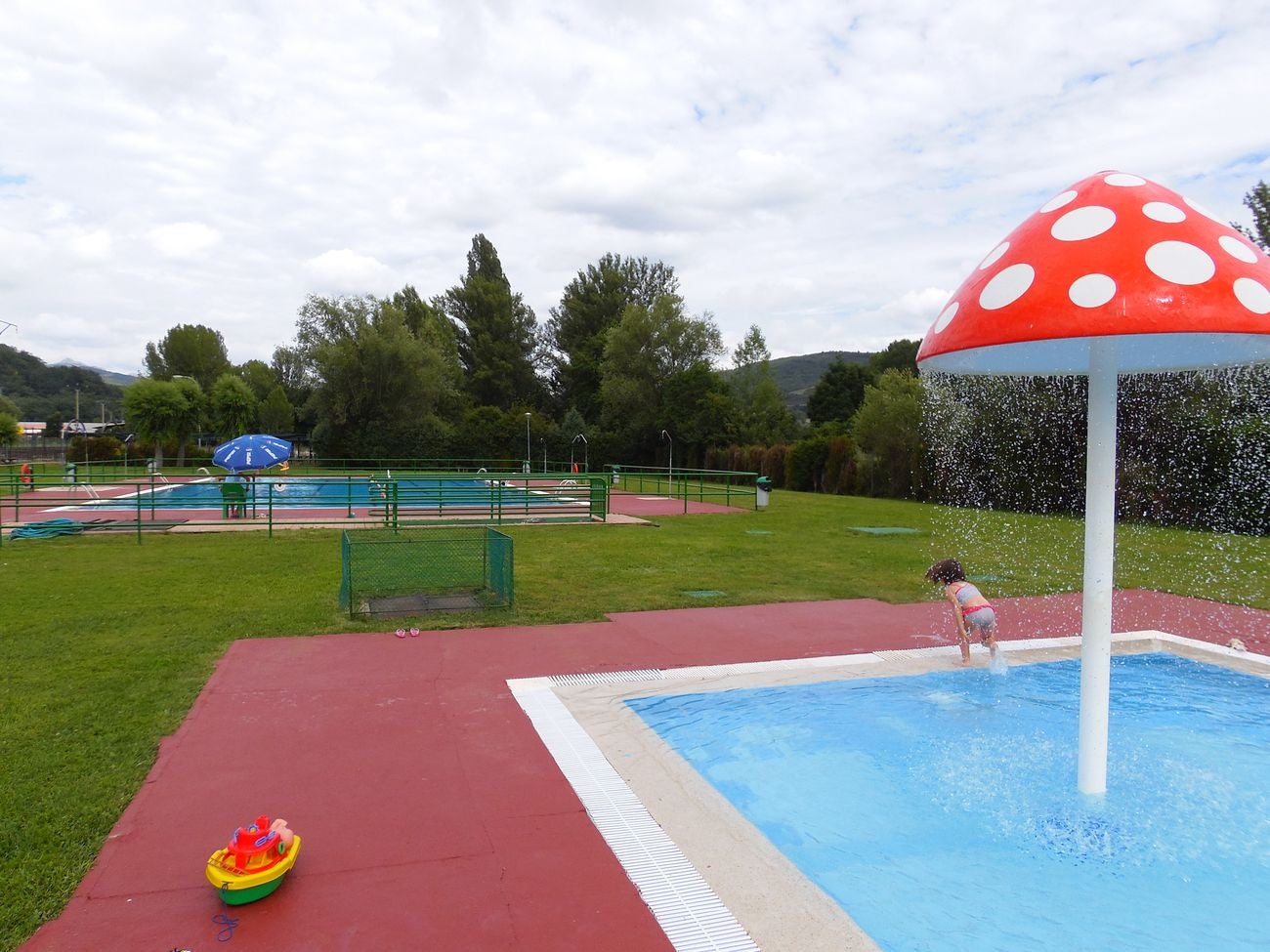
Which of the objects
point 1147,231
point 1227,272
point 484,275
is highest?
point 484,275

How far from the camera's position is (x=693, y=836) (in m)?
4.63

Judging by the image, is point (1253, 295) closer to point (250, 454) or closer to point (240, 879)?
point (240, 879)

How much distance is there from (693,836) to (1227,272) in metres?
4.03

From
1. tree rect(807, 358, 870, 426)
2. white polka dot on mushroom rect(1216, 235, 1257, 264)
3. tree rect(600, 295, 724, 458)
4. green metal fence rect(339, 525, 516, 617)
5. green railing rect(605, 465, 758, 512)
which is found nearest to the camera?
white polka dot on mushroom rect(1216, 235, 1257, 264)

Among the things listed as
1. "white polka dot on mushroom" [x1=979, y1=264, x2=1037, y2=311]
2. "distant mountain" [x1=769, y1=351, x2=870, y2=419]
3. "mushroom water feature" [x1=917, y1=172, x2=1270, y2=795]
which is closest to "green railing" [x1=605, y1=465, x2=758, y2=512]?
"mushroom water feature" [x1=917, y1=172, x2=1270, y2=795]

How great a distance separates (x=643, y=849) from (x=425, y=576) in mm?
8658

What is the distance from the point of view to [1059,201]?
464 centimetres

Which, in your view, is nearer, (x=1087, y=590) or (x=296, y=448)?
(x=1087, y=590)

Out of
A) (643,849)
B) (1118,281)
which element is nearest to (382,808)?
(643,849)

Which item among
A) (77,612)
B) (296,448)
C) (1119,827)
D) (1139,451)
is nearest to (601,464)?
(296,448)

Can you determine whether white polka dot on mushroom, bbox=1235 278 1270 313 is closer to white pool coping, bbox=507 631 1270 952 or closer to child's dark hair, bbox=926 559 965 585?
white pool coping, bbox=507 631 1270 952

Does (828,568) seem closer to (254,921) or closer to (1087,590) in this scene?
(1087,590)

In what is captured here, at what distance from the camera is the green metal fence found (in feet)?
34.0

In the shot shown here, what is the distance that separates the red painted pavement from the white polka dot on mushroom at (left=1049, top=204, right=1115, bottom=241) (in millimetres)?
4056
